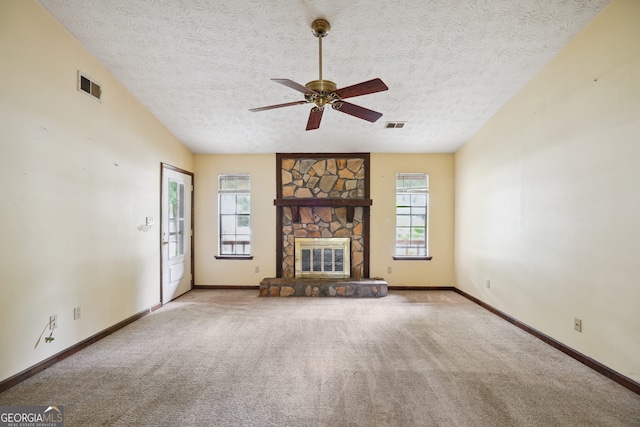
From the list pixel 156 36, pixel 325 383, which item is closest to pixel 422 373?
pixel 325 383

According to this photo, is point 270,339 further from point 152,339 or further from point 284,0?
point 284,0

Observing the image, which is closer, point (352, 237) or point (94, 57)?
point (94, 57)

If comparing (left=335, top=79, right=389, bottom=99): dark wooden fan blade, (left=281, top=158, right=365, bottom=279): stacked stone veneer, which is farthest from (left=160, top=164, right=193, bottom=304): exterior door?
(left=335, top=79, right=389, bottom=99): dark wooden fan blade

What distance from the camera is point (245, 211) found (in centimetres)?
536

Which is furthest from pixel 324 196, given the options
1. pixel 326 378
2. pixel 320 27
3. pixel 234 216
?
Result: pixel 326 378

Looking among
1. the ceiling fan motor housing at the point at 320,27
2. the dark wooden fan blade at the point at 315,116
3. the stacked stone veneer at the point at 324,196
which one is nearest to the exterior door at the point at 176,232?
the stacked stone veneer at the point at 324,196

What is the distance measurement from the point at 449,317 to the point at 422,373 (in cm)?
167

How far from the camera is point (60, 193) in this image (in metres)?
2.58

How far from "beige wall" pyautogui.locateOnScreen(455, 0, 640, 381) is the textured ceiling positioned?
0.35 metres

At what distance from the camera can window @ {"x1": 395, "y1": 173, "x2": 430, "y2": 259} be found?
5.29 meters

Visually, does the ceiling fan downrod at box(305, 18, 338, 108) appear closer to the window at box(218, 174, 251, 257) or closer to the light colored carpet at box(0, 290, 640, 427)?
the light colored carpet at box(0, 290, 640, 427)

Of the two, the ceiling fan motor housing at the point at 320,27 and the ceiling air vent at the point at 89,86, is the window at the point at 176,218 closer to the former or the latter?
the ceiling air vent at the point at 89,86

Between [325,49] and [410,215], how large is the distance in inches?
136

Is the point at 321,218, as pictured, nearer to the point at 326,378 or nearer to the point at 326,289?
the point at 326,289
